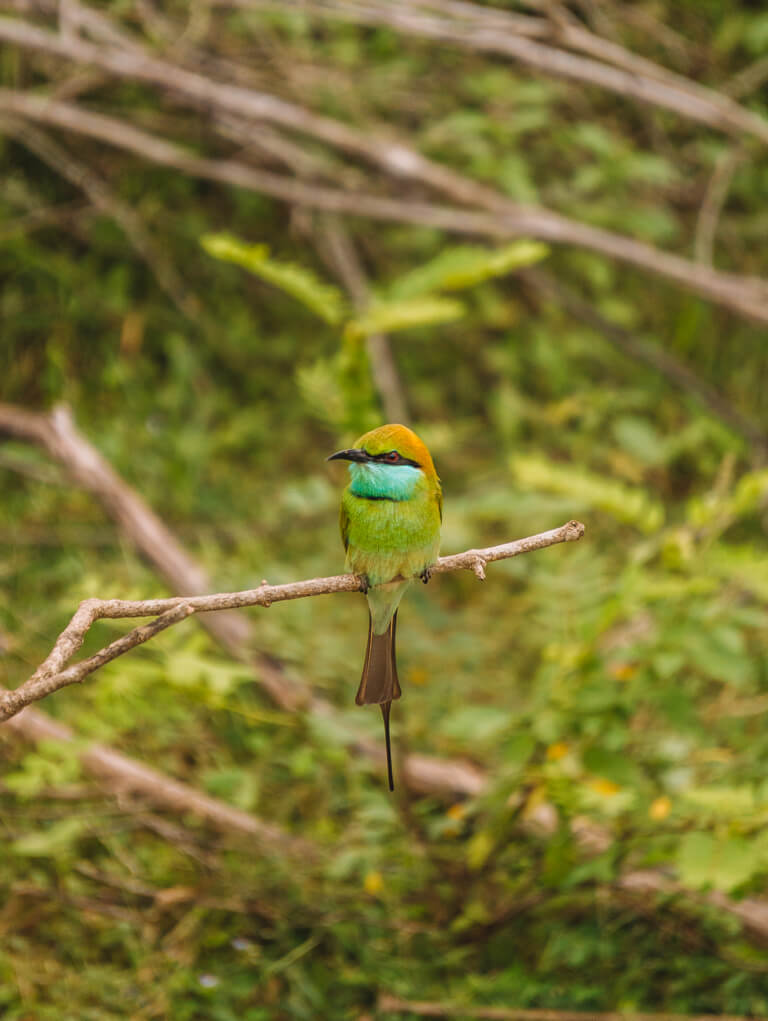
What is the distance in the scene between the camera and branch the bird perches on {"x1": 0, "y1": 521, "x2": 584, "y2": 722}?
1.13 m

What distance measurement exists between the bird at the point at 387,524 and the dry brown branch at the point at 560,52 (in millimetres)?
2066

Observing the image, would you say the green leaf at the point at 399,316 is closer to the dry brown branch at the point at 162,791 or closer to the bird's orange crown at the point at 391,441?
the bird's orange crown at the point at 391,441

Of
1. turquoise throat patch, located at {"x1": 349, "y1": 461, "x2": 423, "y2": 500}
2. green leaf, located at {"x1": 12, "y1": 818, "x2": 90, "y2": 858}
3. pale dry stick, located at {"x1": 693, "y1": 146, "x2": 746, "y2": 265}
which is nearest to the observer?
turquoise throat patch, located at {"x1": 349, "y1": 461, "x2": 423, "y2": 500}

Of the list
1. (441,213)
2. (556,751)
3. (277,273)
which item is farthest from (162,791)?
(441,213)

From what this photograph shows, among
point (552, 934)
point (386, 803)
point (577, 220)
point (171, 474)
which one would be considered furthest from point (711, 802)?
point (577, 220)

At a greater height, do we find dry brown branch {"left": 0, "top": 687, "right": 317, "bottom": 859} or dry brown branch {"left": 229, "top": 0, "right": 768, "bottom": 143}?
dry brown branch {"left": 229, "top": 0, "right": 768, "bottom": 143}

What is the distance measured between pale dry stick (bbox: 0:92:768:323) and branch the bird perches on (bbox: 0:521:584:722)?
7.37ft

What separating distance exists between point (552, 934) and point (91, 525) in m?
1.91

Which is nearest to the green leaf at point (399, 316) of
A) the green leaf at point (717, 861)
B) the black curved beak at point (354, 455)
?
the black curved beak at point (354, 455)

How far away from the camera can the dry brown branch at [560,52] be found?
315 cm

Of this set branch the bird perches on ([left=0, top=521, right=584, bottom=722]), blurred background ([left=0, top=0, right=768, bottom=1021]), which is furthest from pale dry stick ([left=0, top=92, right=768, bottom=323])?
branch the bird perches on ([left=0, top=521, right=584, bottom=722])

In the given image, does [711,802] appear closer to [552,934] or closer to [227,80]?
[552,934]

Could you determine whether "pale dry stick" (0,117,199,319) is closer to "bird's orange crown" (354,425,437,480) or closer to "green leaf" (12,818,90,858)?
"green leaf" (12,818,90,858)

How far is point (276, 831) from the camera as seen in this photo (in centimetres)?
258
